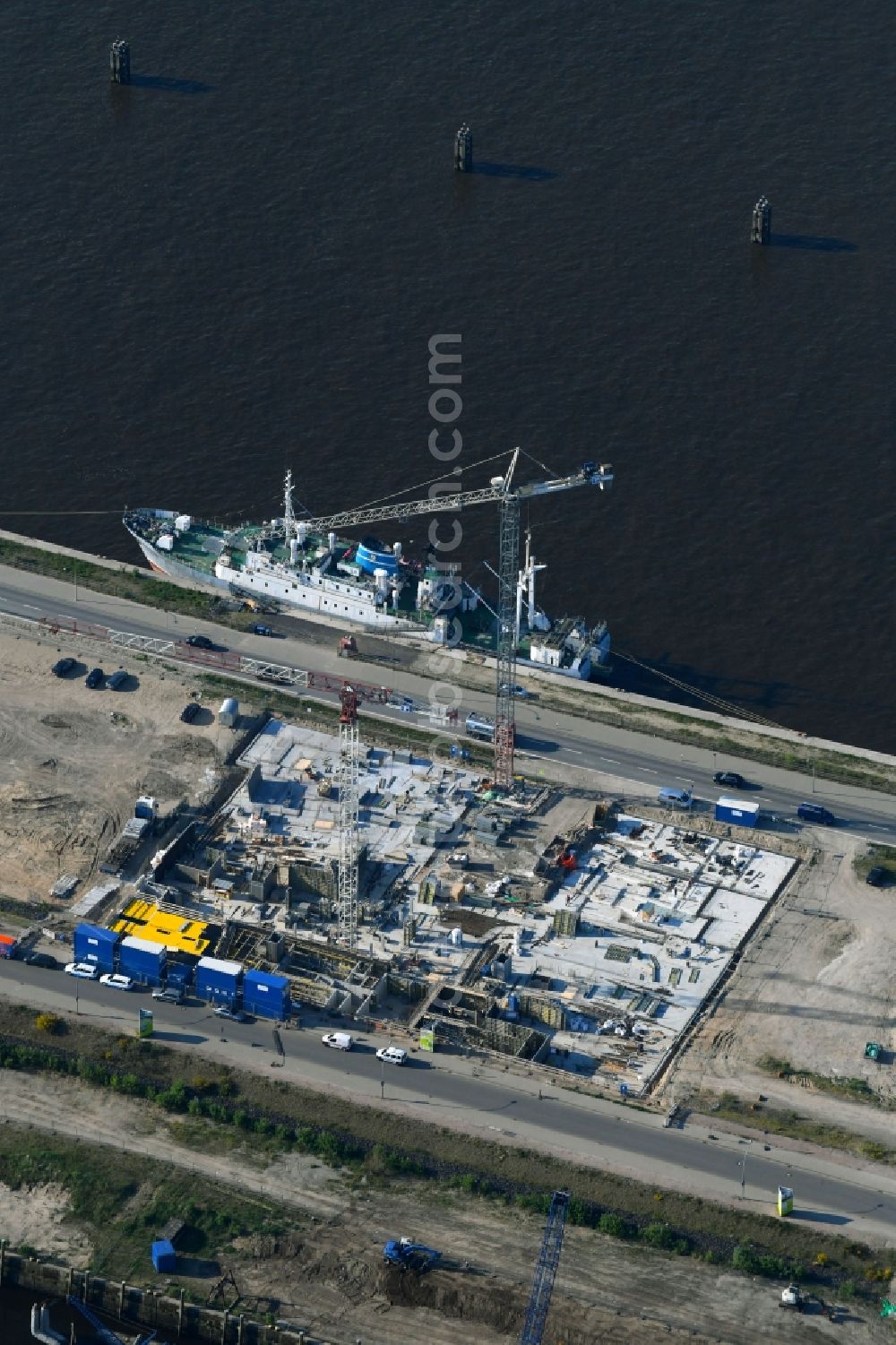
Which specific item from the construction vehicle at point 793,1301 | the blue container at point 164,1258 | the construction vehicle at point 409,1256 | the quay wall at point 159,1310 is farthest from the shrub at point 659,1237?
the blue container at point 164,1258

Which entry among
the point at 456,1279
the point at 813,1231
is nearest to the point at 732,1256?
the point at 813,1231

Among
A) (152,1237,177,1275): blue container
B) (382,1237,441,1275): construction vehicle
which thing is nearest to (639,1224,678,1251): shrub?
(382,1237,441,1275): construction vehicle

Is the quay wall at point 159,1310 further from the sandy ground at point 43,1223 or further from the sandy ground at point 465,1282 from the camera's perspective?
the sandy ground at point 465,1282

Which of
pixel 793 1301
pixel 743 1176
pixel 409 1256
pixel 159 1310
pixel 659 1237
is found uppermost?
pixel 743 1176

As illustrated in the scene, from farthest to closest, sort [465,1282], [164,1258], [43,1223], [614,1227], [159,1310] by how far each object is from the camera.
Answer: [43,1223] → [614,1227] → [164,1258] → [465,1282] → [159,1310]

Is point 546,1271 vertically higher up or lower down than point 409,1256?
higher up

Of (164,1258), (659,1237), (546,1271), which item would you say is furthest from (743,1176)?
(164,1258)

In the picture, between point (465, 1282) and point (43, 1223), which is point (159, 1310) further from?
point (465, 1282)

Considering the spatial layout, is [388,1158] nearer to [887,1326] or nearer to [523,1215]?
[523,1215]
